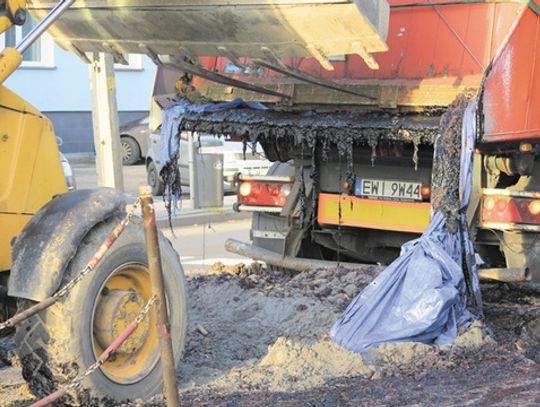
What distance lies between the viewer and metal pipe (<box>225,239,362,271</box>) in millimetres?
8484

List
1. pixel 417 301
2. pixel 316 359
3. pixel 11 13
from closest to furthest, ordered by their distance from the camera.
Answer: pixel 11 13 → pixel 316 359 → pixel 417 301

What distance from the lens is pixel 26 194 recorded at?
4.77 m

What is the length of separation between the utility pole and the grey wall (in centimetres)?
1440

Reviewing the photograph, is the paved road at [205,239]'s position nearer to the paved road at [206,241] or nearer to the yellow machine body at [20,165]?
the paved road at [206,241]

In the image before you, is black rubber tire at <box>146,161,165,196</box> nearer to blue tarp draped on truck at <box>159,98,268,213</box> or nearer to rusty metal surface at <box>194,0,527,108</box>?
blue tarp draped on truck at <box>159,98,268,213</box>

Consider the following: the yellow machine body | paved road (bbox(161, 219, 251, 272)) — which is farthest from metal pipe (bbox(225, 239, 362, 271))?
the yellow machine body

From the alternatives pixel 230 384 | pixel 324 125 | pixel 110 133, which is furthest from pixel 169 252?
pixel 110 133

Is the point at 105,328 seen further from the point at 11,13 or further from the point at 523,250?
the point at 523,250

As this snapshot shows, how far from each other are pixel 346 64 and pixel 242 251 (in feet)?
7.21

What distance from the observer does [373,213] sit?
8.16m

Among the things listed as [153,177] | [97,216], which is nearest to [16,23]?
[97,216]

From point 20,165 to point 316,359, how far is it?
203 cm

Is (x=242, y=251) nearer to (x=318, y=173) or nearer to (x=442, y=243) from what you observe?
(x=318, y=173)

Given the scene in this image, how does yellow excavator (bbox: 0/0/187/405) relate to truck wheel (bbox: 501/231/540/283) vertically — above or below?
above
